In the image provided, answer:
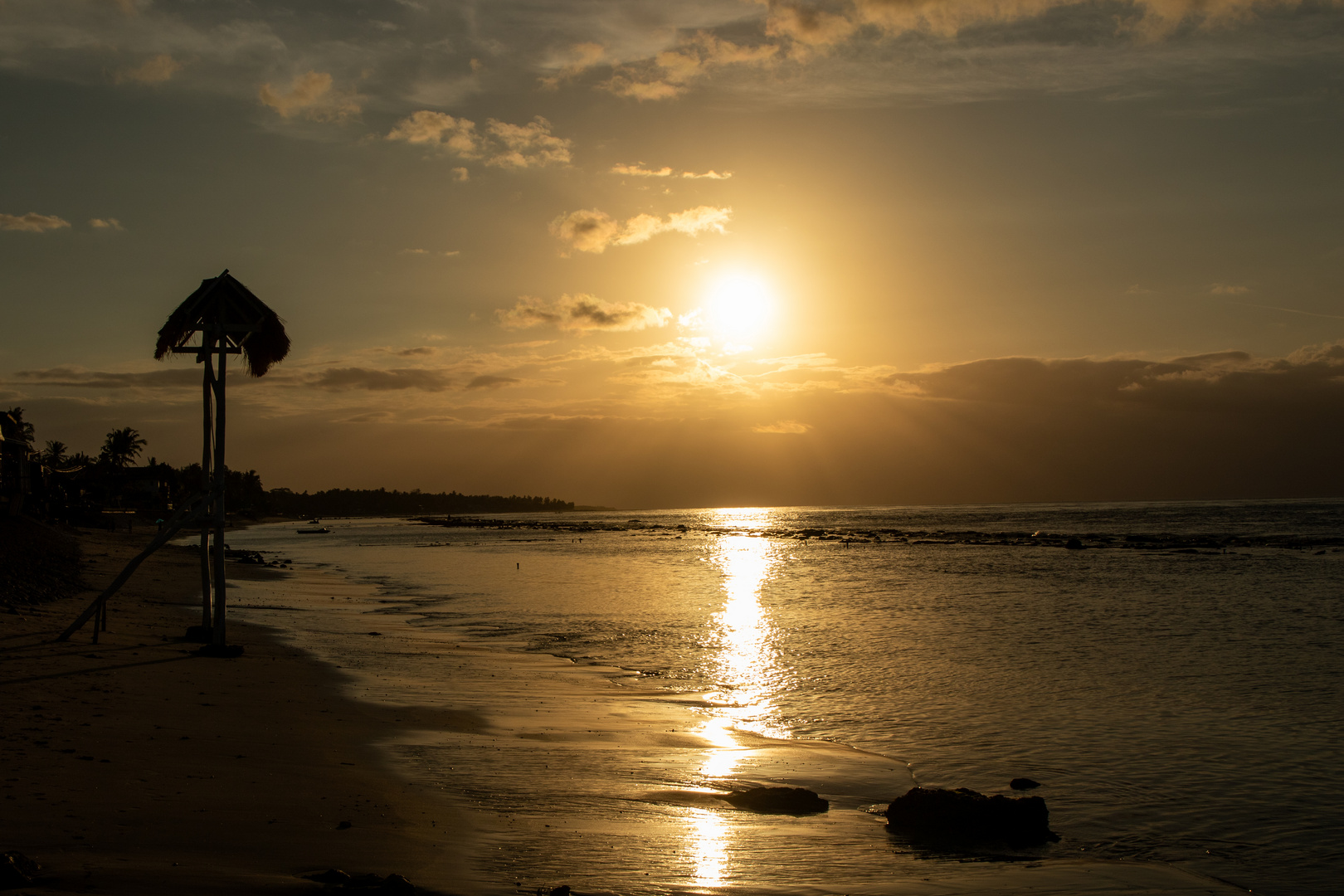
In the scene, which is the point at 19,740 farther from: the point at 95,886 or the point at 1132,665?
the point at 1132,665

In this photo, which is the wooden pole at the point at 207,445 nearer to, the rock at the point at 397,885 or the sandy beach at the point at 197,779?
the sandy beach at the point at 197,779

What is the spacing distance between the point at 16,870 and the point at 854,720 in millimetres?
10358

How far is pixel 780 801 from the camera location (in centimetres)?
864

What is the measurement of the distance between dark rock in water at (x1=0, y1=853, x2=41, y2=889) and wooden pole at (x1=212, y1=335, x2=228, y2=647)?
10707 millimetres

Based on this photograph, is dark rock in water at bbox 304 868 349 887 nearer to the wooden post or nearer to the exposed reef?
the wooden post

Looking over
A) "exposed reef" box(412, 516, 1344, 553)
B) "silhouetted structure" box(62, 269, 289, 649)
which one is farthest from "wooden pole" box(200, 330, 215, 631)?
"exposed reef" box(412, 516, 1344, 553)

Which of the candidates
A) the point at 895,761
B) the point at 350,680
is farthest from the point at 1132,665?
the point at 350,680

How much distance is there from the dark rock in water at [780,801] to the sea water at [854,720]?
220 millimetres

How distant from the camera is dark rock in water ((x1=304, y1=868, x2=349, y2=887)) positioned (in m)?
5.80

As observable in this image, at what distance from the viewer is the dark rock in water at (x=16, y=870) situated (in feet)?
16.8

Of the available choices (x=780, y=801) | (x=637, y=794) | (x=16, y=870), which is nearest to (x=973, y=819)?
(x=780, y=801)

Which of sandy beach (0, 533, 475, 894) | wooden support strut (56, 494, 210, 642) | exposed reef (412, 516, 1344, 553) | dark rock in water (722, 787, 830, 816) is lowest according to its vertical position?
exposed reef (412, 516, 1344, 553)

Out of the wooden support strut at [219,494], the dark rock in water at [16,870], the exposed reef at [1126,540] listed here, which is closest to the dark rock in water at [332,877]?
the dark rock in water at [16,870]

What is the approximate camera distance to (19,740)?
8.36 meters
